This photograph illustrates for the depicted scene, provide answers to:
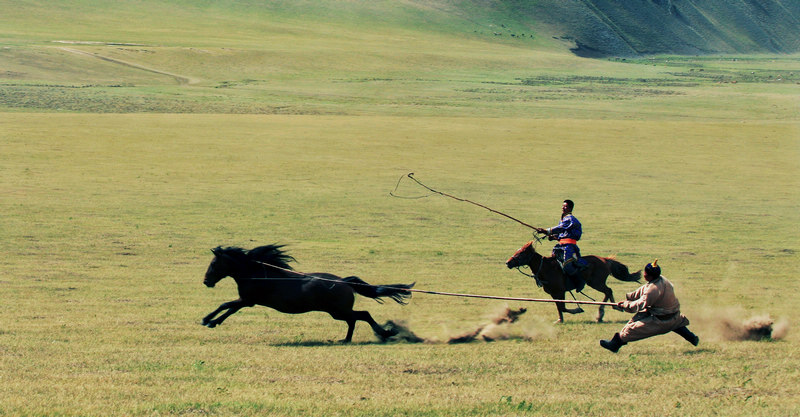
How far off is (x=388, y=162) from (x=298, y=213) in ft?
41.7

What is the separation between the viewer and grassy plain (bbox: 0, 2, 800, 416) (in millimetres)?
9961

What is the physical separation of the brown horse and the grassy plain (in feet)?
1.71

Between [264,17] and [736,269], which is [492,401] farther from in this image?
[264,17]

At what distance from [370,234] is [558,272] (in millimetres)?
11229

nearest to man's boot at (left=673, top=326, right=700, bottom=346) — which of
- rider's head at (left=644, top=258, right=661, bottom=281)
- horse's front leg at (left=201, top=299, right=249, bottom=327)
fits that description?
rider's head at (left=644, top=258, right=661, bottom=281)

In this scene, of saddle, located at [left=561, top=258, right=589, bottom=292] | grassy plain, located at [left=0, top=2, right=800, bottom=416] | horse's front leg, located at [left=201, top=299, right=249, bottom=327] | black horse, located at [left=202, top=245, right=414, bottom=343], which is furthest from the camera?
saddle, located at [left=561, top=258, right=589, bottom=292]

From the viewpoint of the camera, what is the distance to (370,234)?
2597 cm

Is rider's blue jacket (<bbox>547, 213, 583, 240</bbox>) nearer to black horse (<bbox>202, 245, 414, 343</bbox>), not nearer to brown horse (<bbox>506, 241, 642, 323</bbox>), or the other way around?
brown horse (<bbox>506, 241, 642, 323</bbox>)

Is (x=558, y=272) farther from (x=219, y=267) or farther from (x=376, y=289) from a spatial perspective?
(x=219, y=267)

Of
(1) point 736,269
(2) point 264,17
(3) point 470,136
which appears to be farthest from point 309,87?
(2) point 264,17

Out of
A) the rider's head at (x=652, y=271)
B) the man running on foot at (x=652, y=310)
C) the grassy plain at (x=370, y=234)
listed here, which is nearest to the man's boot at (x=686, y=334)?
the man running on foot at (x=652, y=310)

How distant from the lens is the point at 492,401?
9.31 metres

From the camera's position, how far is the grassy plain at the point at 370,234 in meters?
9.96

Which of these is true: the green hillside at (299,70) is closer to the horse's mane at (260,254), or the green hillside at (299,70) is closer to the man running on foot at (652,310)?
the horse's mane at (260,254)
